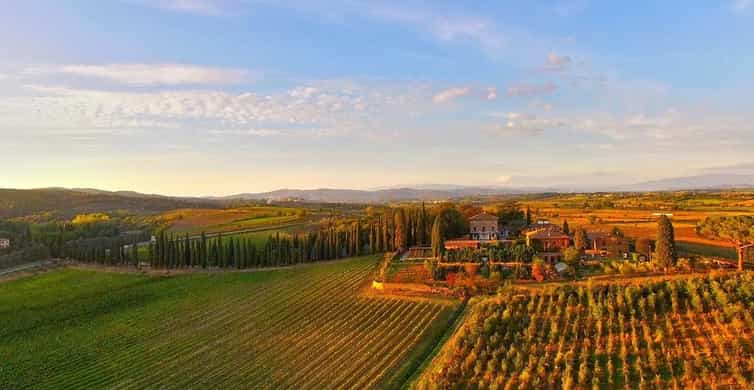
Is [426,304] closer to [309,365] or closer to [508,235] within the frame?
Result: [309,365]

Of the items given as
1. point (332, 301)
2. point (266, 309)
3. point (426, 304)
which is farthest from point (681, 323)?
point (266, 309)

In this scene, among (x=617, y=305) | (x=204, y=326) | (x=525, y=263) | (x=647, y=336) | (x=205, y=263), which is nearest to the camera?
(x=647, y=336)

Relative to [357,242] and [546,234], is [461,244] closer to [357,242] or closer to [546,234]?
[546,234]

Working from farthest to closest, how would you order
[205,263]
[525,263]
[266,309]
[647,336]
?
1. [205,263]
2. [525,263]
3. [266,309]
4. [647,336]

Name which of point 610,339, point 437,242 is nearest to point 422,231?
point 437,242

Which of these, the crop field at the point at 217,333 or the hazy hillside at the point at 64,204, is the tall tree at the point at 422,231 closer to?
the crop field at the point at 217,333
